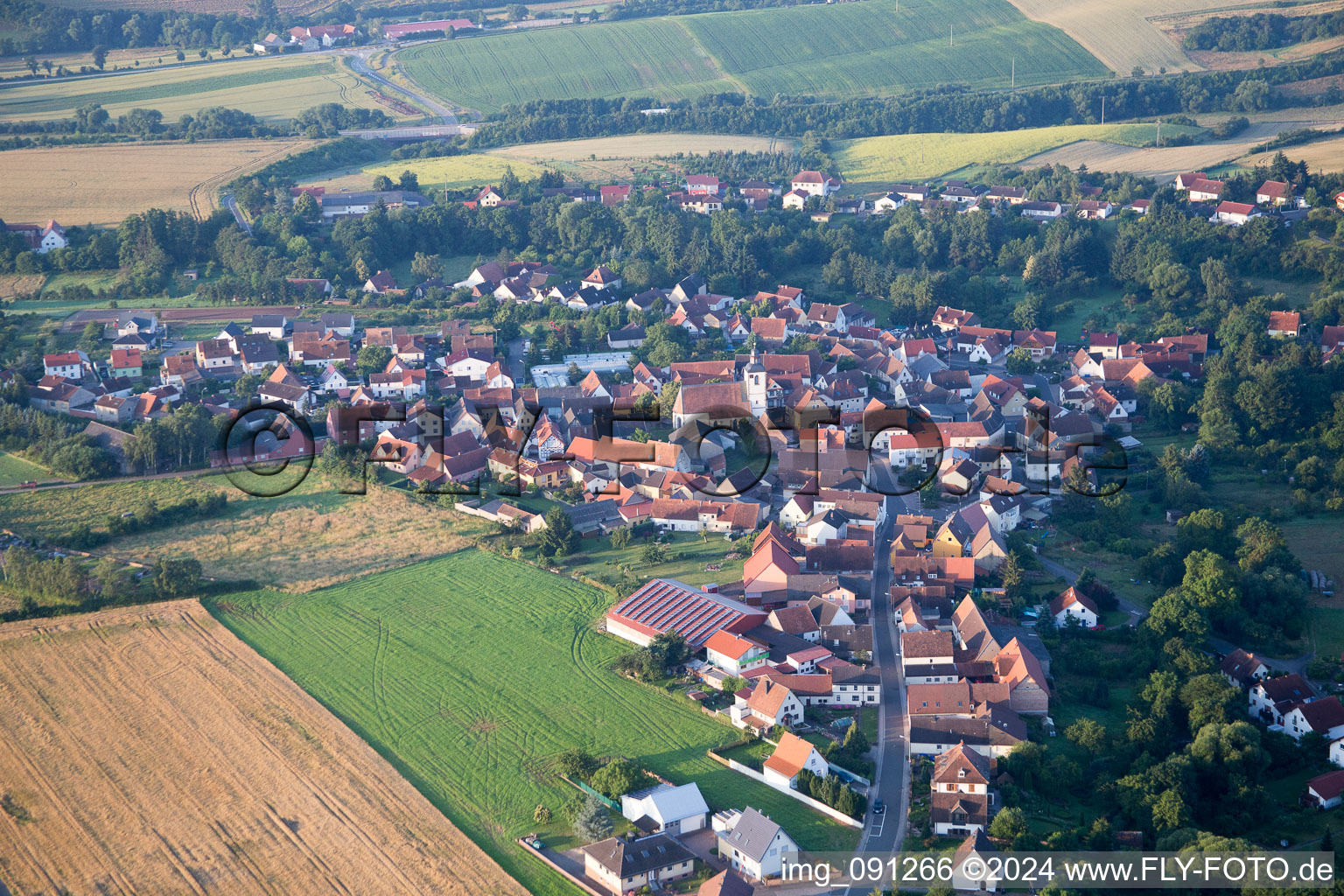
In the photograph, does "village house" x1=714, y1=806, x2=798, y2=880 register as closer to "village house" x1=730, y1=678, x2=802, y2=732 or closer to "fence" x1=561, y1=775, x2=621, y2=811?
"fence" x1=561, y1=775, x2=621, y2=811

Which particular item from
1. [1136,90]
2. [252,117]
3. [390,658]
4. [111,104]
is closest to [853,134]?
[1136,90]

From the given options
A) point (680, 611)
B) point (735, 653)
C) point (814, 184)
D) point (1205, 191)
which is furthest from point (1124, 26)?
point (735, 653)

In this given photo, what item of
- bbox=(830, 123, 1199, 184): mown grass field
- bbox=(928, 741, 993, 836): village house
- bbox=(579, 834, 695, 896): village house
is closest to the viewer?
bbox=(579, 834, 695, 896): village house

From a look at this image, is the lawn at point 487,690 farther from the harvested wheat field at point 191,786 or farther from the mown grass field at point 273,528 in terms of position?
the mown grass field at point 273,528

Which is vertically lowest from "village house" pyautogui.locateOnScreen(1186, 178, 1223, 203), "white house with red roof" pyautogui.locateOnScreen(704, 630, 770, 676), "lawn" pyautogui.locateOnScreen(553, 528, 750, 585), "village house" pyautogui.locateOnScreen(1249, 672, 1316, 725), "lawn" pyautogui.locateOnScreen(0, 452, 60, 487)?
"village house" pyautogui.locateOnScreen(1249, 672, 1316, 725)

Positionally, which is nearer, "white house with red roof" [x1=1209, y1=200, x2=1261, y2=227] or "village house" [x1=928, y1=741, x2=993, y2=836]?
"village house" [x1=928, y1=741, x2=993, y2=836]

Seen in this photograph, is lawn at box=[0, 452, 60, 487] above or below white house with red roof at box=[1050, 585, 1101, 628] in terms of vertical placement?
above

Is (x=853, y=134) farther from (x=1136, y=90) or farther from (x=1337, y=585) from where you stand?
(x=1337, y=585)

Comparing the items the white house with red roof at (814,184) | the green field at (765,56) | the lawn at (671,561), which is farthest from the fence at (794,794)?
the green field at (765,56)

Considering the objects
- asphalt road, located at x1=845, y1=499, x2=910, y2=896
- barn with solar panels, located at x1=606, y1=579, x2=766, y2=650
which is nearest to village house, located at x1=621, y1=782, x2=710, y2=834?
asphalt road, located at x1=845, y1=499, x2=910, y2=896
